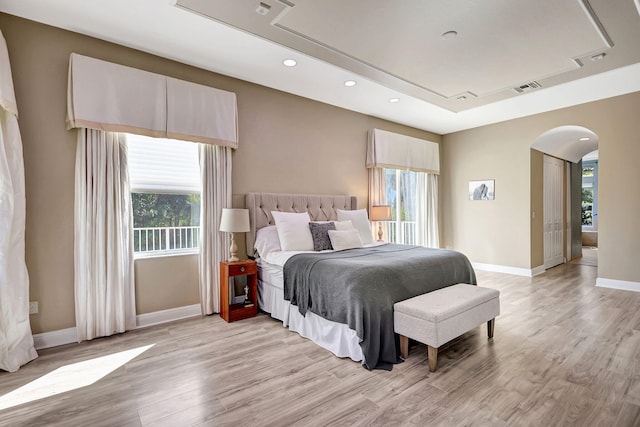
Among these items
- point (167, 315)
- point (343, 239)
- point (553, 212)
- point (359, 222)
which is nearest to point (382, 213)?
point (359, 222)

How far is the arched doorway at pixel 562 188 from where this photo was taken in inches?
221

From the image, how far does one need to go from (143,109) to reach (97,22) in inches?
30.0

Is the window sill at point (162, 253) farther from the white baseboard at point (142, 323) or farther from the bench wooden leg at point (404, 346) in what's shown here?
the bench wooden leg at point (404, 346)

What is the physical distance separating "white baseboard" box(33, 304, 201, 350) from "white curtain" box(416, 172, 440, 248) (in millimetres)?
4433

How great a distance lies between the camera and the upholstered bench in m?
2.30

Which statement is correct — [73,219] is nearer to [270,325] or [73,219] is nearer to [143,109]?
[143,109]

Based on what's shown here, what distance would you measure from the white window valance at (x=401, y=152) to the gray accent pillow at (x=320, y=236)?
1.97 m

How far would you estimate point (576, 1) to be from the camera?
2357mm

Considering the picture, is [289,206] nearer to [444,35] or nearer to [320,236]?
[320,236]

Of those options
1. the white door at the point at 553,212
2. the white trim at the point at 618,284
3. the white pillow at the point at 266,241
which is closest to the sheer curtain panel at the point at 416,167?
the white door at the point at 553,212

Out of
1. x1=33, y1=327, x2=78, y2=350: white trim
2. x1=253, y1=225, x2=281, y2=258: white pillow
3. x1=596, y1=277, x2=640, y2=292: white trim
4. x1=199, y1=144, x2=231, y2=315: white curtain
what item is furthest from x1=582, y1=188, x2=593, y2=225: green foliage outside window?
x1=33, y1=327, x2=78, y2=350: white trim

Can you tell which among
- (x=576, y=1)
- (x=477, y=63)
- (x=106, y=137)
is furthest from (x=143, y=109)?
(x=576, y=1)

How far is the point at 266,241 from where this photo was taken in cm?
371

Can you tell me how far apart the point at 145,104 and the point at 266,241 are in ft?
6.23
